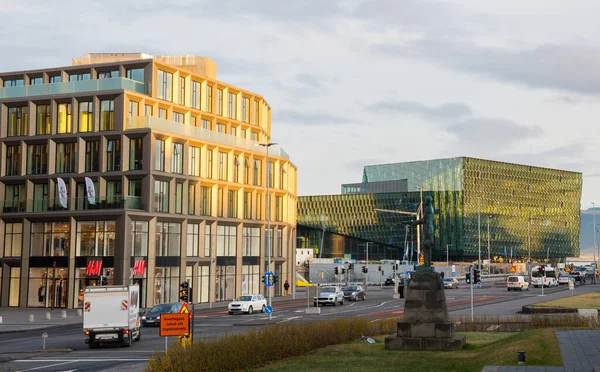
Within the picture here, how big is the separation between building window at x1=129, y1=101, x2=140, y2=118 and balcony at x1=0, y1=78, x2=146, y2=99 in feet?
4.19

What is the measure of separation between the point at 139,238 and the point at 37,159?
13.5 metres

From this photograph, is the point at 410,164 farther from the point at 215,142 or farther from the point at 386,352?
the point at 386,352

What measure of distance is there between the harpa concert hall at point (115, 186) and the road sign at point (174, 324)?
42122mm

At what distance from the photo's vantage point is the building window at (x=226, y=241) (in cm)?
8025

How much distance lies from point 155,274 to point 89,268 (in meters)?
5.86

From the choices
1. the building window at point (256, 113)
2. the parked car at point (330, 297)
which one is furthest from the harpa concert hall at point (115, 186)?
the building window at point (256, 113)

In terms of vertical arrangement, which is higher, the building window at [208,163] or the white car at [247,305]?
the building window at [208,163]

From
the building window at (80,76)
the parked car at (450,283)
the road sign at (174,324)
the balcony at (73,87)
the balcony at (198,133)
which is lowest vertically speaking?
the parked car at (450,283)

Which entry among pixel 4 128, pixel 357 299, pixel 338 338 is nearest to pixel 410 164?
pixel 357 299

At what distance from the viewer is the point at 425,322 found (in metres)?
30.1

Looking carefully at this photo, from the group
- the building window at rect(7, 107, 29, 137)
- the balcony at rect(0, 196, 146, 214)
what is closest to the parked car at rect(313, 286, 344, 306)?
the balcony at rect(0, 196, 146, 214)

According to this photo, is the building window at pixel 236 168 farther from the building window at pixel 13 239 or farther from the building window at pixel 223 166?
the building window at pixel 13 239

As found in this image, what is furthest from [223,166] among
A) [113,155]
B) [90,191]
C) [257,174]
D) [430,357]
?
[430,357]

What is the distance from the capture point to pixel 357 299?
78.5 m
